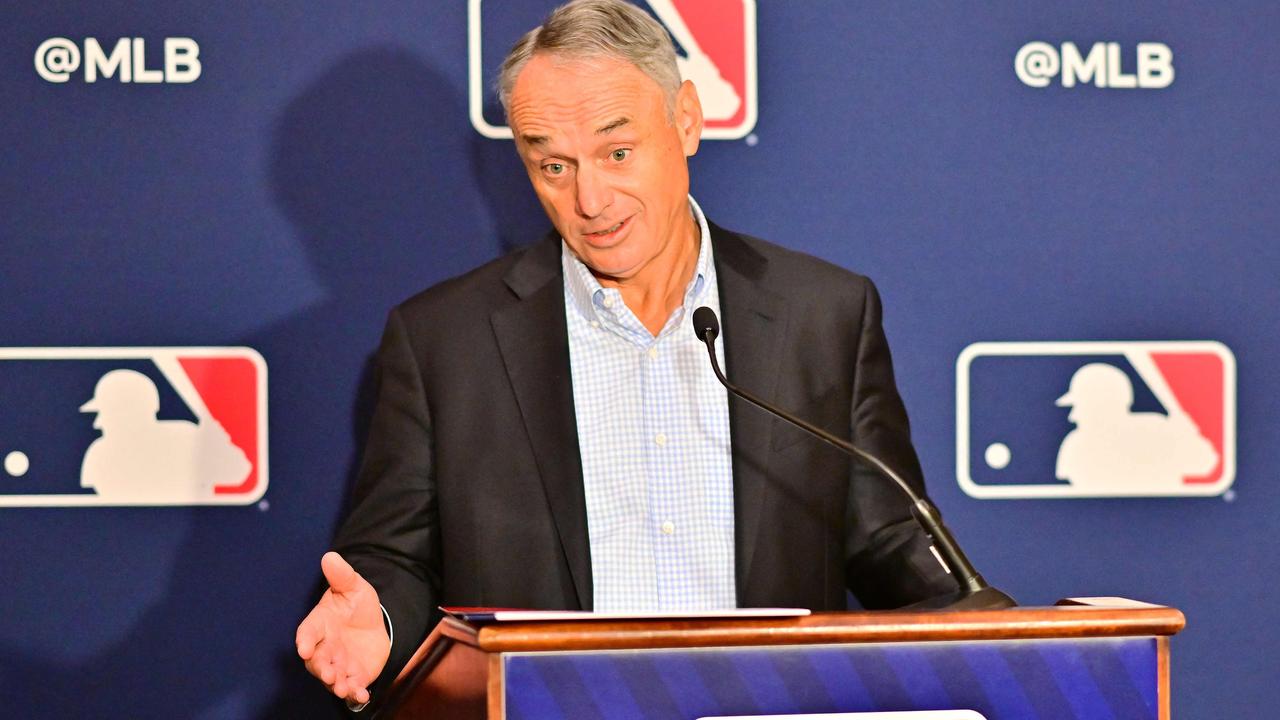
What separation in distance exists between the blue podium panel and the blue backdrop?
141 cm

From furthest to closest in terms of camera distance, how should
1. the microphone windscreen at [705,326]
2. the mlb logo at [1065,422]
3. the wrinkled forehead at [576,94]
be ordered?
the mlb logo at [1065,422], the wrinkled forehead at [576,94], the microphone windscreen at [705,326]

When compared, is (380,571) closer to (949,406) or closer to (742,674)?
(742,674)

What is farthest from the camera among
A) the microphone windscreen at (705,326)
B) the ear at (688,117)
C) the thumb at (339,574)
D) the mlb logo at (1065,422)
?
the mlb logo at (1065,422)

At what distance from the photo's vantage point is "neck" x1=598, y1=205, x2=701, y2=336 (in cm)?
216

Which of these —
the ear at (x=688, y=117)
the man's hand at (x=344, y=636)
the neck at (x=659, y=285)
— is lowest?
the man's hand at (x=344, y=636)

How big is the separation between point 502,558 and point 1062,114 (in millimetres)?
1408

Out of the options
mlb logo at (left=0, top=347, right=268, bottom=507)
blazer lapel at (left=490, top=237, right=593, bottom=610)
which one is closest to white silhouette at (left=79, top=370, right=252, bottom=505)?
mlb logo at (left=0, top=347, right=268, bottom=507)

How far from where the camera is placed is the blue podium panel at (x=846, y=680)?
1172 mm

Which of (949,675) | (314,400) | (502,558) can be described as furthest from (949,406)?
(949,675)

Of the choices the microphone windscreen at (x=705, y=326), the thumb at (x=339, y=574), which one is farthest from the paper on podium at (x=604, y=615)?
the microphone windscreen at (x=705, y=326)

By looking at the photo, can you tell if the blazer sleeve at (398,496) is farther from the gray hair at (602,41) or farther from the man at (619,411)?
the gray hair at (602,41)

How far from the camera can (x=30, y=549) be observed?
8.26 feet

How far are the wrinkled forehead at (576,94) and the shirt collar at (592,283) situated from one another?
0.22 meters

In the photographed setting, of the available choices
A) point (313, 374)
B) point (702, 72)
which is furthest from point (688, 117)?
point (313, 374)
